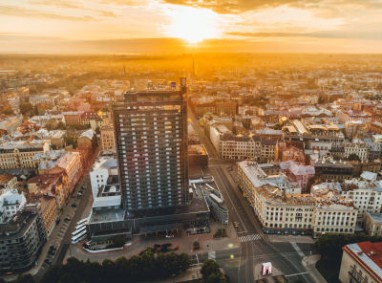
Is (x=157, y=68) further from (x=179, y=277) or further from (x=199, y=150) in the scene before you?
(x=179, y=277)

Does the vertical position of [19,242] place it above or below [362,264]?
below

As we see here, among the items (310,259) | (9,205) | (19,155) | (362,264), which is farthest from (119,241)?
(19,155)

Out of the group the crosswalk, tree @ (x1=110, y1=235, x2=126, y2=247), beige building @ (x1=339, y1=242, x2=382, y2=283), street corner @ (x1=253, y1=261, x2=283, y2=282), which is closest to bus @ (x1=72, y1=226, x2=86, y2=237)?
tree @ (x1=110, y1=235, x2=126, y2=247)

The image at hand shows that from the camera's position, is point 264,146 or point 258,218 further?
point 264,146

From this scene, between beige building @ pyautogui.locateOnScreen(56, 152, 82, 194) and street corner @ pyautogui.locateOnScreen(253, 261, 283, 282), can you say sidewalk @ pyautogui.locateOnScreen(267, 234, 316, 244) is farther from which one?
beige building @ pyautogui.locateOnScreen(56, 152, 82, 194)

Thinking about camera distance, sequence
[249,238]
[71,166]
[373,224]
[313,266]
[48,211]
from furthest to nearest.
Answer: [71,166] → [48,211] → [249,238] → [373,224] → [313,266]

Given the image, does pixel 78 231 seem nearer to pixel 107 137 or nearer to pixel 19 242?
pixel 19 242

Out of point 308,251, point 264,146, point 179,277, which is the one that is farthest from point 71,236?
point 264,146
